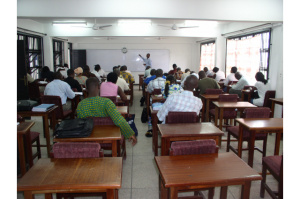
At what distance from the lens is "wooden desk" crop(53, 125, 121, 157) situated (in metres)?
2.29

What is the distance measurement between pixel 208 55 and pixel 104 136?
35.0 ft

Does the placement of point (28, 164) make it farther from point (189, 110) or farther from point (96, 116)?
point (189, 110)

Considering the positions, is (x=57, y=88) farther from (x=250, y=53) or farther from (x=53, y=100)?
(x=250, y=53)

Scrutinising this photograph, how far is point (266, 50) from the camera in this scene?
705cm

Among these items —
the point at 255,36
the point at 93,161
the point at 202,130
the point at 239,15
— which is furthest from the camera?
the point at 255,36

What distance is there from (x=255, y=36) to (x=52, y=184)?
792cm

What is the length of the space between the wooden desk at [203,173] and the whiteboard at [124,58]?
1195 cm

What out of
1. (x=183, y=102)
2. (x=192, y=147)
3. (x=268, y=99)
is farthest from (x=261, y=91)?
(x=192, y=147)

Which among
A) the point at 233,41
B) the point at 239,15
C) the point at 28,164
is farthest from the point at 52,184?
the point at 233,41

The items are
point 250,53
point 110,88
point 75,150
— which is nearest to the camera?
point 75,150

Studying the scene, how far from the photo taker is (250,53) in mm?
8047

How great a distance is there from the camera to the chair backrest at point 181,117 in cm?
297

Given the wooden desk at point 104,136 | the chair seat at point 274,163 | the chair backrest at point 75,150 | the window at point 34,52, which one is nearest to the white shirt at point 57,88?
the wooden desk at point 104,136

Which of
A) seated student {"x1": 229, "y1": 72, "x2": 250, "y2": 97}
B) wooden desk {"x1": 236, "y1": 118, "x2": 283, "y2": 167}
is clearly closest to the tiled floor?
wooden desk {"x1": 236, "y1": 118, "x2": 283, "y2": 167}
